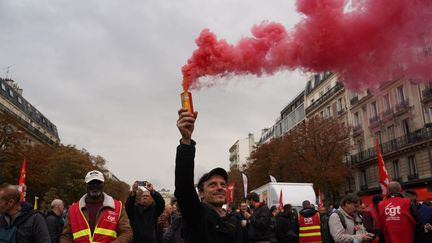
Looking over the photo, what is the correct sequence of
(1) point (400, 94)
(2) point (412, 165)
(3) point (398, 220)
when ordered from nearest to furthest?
(3) point (398, 220), (2) point (412, 165), (1) point (400, 94)

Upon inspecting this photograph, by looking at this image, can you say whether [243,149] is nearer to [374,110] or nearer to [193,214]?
[374,110]

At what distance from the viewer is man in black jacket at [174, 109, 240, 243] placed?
2961mm

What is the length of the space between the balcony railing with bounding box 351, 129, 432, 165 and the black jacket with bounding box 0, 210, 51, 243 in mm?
32786

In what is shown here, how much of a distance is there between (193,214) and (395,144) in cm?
4007

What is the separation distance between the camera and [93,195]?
5188 millimetres

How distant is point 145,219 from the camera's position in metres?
6.92

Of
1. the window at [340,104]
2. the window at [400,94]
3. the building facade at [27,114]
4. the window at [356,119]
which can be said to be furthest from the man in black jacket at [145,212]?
the building facade at [27,114]

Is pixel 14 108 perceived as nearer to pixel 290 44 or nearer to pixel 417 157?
pixel 417 157

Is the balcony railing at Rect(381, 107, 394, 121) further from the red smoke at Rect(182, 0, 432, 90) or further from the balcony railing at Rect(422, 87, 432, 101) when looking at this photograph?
the red smoke at Rect(182, 0, 432, 90)

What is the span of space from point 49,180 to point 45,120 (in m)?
41.3

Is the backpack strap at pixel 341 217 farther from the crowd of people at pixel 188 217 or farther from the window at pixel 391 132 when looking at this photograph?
the window at pixel 391 132

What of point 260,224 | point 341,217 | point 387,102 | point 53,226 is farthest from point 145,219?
point 387,102

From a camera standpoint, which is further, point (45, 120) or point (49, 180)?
point (45, 120)

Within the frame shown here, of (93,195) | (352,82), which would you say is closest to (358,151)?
(352,82)
